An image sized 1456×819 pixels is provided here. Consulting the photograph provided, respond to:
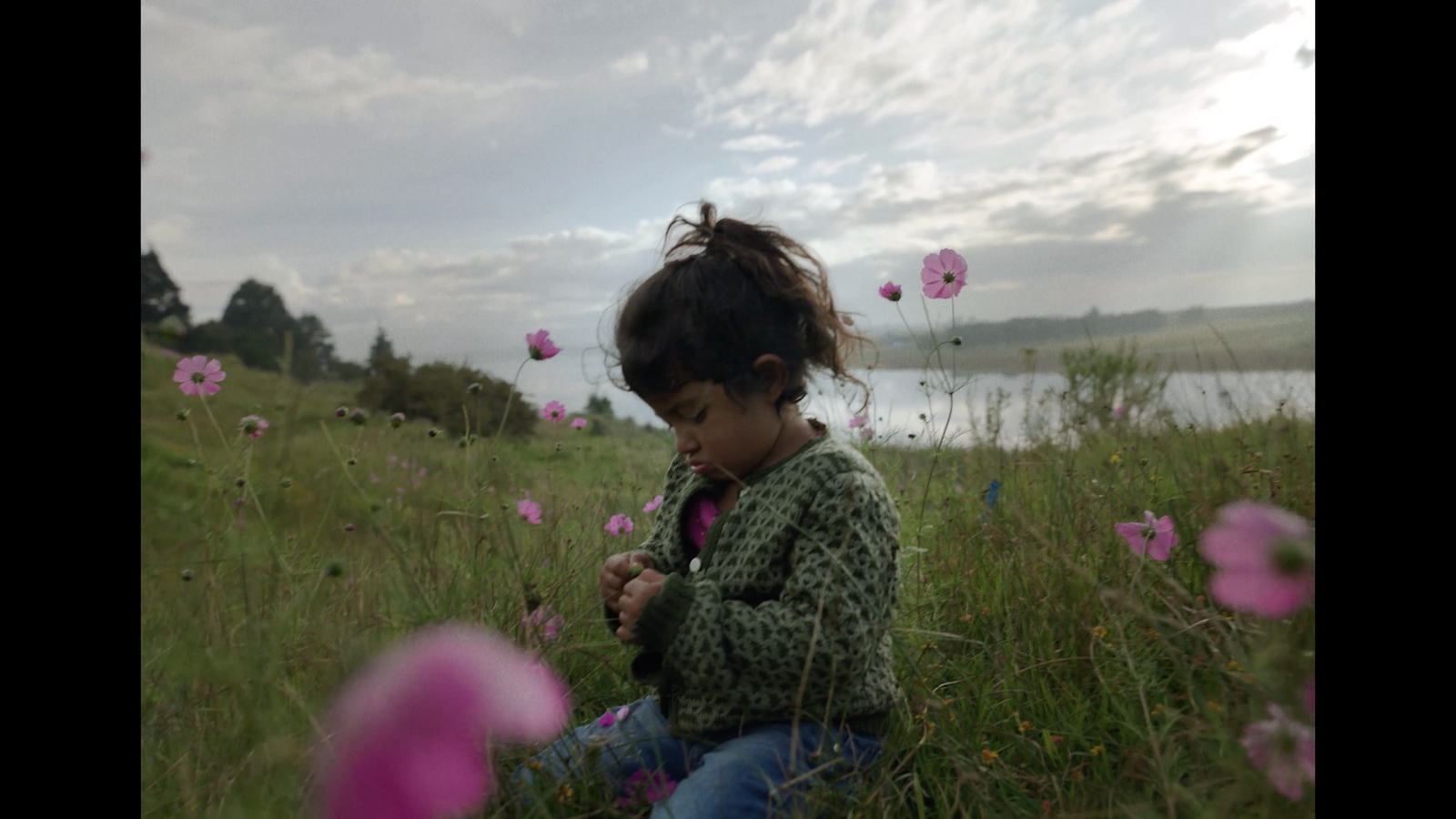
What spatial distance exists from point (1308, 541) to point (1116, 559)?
134 centimetres

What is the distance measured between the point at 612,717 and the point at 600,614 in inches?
15.4

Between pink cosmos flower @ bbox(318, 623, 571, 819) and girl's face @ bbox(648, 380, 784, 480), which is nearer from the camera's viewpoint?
pink cosmos flower @ bbox(318, 623, 571, 819)

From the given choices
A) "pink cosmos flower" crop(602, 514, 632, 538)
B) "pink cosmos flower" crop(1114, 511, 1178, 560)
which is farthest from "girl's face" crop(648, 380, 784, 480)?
"pink cosmos flower" crop(602, 514, 632, 538)

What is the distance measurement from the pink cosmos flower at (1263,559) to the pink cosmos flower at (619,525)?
170 centimetres

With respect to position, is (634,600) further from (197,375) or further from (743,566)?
(197,375)

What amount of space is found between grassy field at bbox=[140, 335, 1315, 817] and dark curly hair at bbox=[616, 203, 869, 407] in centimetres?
35

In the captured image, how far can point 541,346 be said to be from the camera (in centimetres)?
168

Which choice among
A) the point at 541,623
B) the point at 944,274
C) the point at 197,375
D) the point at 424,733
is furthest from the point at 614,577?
the point at 944,274

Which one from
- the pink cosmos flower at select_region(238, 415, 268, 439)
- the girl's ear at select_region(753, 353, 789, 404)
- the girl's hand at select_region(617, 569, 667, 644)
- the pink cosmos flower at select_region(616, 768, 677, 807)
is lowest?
the pink cosmos flower at select_region(616, 768, 677, 807)

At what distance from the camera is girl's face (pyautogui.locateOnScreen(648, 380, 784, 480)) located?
4.65ft

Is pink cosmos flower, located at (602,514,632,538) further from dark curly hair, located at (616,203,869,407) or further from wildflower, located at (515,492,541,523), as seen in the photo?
dark curly hair, located at (616,203,869,407)

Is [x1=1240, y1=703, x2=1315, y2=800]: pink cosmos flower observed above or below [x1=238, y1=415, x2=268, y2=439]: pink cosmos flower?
below

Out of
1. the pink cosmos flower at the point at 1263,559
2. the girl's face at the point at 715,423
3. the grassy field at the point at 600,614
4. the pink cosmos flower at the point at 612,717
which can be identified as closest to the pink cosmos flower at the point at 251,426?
the grassy field at the point at 600,614
